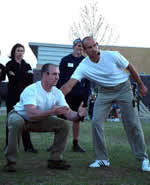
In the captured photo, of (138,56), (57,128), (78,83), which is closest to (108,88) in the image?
(57,128)

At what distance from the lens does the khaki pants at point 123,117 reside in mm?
5996

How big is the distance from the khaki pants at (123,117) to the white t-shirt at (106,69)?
0.14 m

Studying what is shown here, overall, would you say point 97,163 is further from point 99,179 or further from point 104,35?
point 104,35

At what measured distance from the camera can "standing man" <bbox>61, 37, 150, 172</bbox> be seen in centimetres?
592

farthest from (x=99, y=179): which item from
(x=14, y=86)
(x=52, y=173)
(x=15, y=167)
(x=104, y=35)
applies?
(x=104, y=35)

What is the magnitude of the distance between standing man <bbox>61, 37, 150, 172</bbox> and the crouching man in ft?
1.10

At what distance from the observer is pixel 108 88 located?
6.13m

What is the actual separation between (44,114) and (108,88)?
1173 mm

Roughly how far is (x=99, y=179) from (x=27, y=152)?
2.45m

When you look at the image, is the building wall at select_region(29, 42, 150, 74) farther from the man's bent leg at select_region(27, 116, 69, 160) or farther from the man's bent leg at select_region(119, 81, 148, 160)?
the man's bent leg at select_region(27, 116, 69, 160)

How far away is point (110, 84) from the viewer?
6051 millimetres

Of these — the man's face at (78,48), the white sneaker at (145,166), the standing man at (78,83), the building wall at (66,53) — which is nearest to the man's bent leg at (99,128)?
the white sneaker at (145,166)

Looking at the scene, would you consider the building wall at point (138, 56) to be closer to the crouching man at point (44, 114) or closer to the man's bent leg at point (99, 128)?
the man's bent leg at point (99, 128)

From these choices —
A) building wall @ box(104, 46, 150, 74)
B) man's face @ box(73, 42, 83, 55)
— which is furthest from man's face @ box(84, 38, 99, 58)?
building wall @ box(104, 46, 150, 74)
